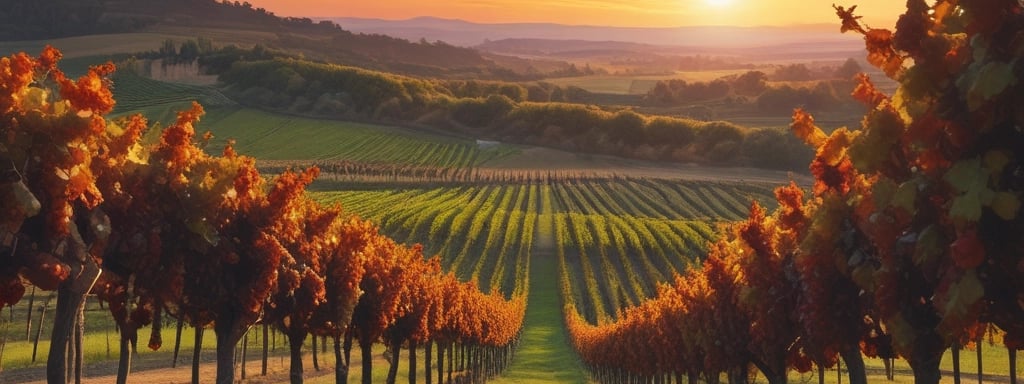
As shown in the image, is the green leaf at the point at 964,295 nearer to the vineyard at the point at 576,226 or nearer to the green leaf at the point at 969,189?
the green leaf at the point at 969,189

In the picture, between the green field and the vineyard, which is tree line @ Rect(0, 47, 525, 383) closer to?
the green field

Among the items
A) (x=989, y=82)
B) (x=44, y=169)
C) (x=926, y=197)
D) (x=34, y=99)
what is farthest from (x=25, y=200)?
(x=989, y=82)

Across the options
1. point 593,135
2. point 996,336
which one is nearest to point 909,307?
point 996,336

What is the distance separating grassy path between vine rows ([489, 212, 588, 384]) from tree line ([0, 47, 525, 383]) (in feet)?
120

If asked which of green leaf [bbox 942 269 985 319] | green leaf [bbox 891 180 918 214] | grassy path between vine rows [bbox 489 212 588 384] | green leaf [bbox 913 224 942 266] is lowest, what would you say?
grassy path between vine rows [bbox 489 212 588 384]

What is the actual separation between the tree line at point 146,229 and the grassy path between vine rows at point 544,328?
36454mm

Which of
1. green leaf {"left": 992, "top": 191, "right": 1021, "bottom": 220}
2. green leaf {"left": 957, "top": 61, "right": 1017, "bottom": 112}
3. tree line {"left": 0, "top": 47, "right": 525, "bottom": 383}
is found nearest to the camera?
green leaf {"left": 957, "top": 61, "right": 1017, "bottom": 112}

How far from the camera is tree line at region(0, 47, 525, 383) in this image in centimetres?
1287

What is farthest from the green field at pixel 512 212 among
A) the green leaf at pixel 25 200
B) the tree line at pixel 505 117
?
the green leaf at pixel 25 200

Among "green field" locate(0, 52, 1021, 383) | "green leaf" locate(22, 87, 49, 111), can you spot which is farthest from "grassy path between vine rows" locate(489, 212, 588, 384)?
"green leaf" locate(22, 87, 49, 111)

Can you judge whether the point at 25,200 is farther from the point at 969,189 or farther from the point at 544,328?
the point at 544,328

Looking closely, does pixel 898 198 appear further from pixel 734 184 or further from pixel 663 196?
pixel 734 184

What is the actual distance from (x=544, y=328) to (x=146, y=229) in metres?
67.4

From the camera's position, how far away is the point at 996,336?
13.0 meters
